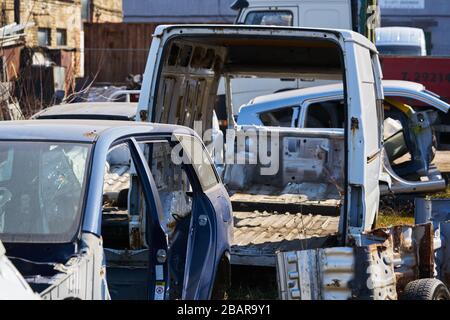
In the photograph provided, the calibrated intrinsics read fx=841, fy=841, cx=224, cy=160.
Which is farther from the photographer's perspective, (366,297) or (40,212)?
(366,297)

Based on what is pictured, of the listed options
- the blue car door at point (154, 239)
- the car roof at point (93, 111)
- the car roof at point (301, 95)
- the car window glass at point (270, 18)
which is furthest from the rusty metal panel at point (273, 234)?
the car window glass at point (270, 18)

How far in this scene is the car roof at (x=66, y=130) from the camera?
4.55 metres

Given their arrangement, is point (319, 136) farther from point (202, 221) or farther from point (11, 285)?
point (11, 285)

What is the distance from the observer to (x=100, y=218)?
13.6ft

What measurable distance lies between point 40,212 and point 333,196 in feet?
19.8

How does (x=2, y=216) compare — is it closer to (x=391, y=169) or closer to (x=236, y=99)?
(x=391, y=169)

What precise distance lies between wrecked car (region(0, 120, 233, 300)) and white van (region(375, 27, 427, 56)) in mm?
13651

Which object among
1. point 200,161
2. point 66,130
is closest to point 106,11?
point 200,161

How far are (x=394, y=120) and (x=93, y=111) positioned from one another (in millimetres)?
4531

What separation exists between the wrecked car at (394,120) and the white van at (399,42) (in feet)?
20.2

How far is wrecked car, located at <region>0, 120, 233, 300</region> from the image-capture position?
12.9 ft
